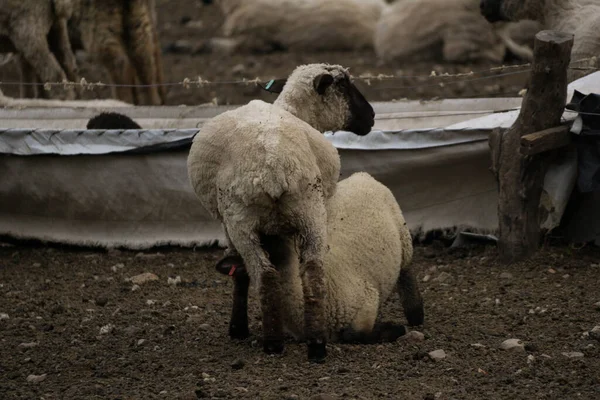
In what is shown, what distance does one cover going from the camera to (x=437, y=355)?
525cm

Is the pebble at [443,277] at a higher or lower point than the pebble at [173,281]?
higher

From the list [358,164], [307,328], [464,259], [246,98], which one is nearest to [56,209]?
[358,164]

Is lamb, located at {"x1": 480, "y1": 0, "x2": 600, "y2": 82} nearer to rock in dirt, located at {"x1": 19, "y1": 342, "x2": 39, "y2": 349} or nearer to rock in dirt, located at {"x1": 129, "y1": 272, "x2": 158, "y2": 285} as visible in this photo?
rock in dirt, located at {"x1": 129, "y1": 272, "x2": 158, "y2": 285}

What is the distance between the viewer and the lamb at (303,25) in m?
17.4

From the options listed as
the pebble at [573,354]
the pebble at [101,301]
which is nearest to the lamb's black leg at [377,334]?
the pebble at [573,354]

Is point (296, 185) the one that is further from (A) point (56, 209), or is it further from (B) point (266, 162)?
(A) point (56, 209)

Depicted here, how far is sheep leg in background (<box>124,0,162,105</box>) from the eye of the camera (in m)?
11.6

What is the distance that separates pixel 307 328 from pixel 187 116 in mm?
3862

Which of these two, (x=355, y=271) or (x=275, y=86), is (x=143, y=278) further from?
(x=355, y=271)

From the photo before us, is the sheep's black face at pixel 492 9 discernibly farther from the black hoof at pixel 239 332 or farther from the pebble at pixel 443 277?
the black hoof at pixel 239 332

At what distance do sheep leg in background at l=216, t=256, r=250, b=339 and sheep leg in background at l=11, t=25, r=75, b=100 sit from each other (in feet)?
18.5

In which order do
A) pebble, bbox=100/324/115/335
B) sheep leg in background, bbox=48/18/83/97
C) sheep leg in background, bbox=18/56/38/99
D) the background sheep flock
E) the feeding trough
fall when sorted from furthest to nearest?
1. sheep leg in background, bbox=48/18/83/97
2. sheep leg in background, bbox=18/56/38/99
3. the feeding trough
4. pebble, bbox=100/324/115/335
5. the background sheep flock

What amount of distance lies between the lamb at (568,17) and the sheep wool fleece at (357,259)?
2.77m

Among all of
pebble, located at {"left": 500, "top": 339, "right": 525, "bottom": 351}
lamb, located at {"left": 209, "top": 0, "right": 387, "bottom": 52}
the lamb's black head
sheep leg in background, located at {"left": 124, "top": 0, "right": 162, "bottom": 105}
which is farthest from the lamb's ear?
lamb, located at {"left": 209, "top": 0, "right": 387, "bottom": 52}
